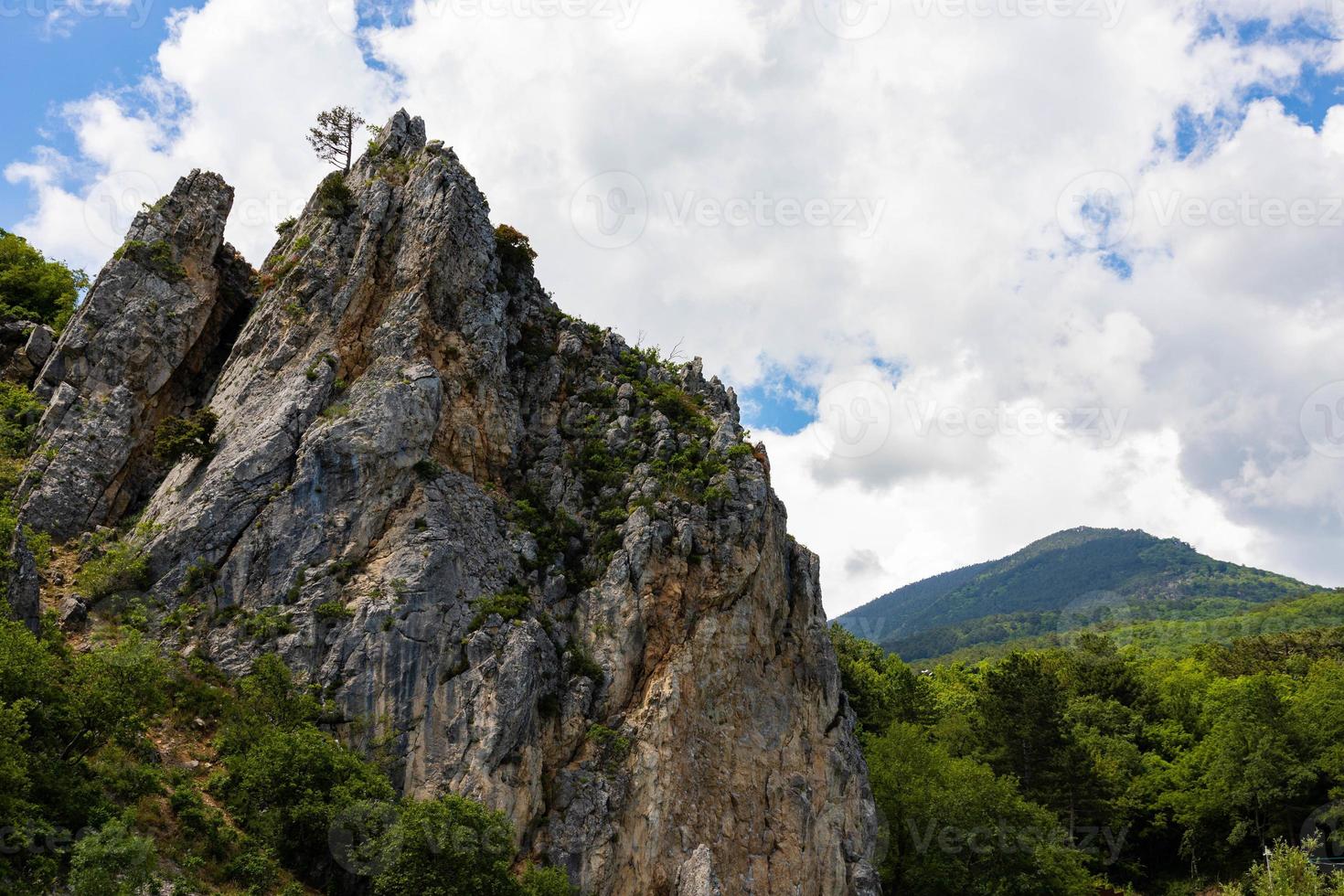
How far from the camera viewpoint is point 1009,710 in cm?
6419

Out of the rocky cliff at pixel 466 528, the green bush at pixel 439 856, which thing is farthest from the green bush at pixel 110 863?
the rocky cliff at pixel 466 528

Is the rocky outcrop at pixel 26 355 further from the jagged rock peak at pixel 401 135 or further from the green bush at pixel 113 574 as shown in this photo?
the jagged rock peak at pixel 401 135

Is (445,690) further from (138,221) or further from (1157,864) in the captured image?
(1157,864)

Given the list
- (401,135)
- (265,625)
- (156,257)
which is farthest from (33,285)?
(265,625)

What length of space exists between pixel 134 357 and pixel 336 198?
14.2m

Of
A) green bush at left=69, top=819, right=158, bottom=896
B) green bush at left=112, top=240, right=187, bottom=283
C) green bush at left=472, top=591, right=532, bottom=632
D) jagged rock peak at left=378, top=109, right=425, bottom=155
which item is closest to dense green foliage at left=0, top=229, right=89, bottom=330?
green bush at left=112, top=240, right=187, bottom=283

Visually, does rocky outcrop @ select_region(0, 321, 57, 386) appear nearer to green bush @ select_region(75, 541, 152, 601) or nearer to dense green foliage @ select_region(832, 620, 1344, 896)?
green bush @ select_region(75, 541, 152, 601)

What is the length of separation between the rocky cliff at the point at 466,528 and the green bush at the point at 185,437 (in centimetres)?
67

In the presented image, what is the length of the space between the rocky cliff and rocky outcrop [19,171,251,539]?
0.44 feet

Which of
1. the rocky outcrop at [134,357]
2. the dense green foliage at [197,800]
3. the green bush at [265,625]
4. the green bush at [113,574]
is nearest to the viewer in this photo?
the dense green foliage at [197,800]

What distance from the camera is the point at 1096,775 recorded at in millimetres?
61094

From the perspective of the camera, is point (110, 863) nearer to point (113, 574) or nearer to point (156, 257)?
point (113, 574)

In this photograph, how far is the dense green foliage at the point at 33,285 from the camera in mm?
51188

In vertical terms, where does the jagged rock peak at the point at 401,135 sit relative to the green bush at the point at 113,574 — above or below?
above
